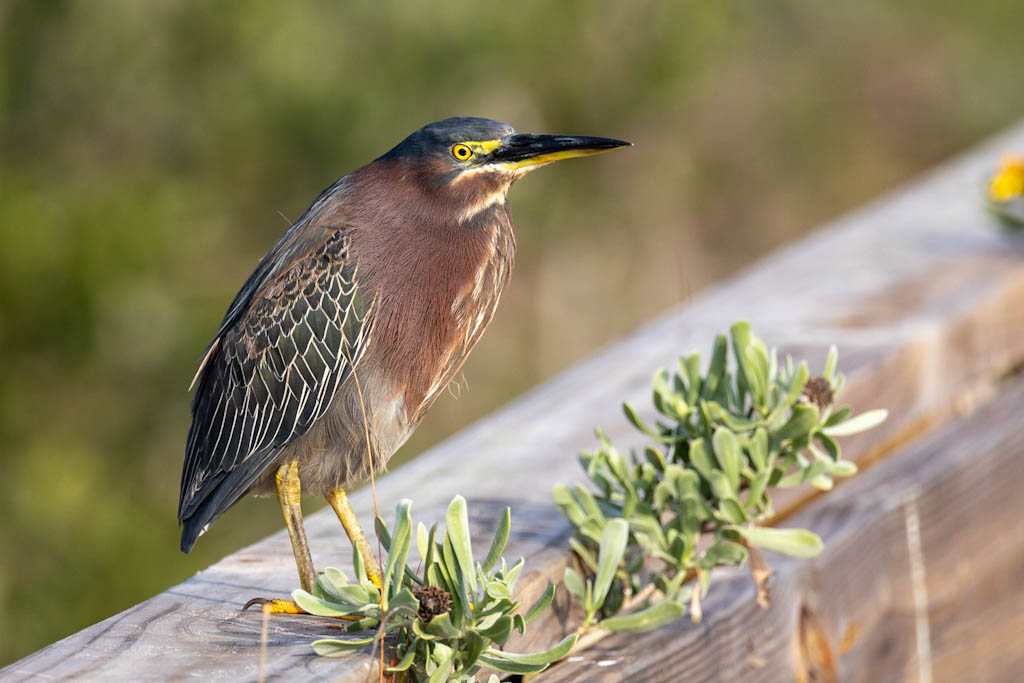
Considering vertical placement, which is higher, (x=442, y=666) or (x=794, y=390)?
(x=794, y=390)

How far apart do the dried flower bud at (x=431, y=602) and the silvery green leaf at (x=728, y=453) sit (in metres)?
0.52

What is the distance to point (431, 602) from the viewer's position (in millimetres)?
1396

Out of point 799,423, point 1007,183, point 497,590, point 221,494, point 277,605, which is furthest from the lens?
point 1007,183

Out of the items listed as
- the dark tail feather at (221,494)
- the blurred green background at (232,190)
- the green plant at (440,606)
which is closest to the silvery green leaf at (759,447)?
the green plant at (440,606)

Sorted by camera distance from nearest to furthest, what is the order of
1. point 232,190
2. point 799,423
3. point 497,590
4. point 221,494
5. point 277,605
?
point 497,590
point 277,605
point 799,423
point 221,494
point 232,190

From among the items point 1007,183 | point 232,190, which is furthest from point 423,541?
point 232,190

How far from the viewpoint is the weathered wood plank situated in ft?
5.77

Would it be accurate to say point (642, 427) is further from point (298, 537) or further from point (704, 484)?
point (298, 537)

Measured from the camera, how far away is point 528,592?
1700 millimetres

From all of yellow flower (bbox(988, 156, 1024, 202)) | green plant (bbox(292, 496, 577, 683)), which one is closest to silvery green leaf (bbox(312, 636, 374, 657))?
green plant (bbox(292, 496, 577, 683))

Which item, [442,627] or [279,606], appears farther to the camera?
[279,606]

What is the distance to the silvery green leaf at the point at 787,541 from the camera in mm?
1716

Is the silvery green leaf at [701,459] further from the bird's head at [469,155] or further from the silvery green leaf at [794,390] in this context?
the bird's head at [469,155]

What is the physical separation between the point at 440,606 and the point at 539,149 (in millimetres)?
883
